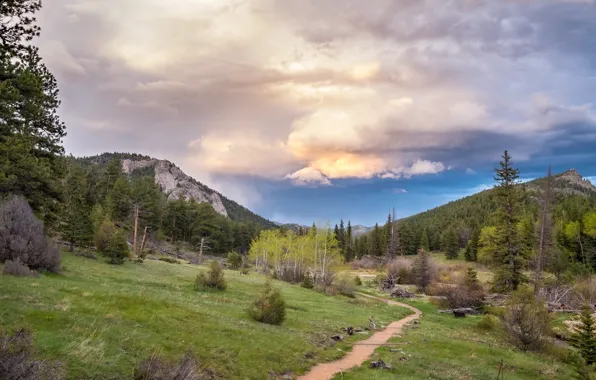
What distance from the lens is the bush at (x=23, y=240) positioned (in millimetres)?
23625

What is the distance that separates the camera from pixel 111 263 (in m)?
41.8

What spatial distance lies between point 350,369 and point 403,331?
48.1ft

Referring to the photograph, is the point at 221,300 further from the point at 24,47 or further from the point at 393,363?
the point at 24,47

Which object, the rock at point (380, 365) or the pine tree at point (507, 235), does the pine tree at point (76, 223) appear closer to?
the rock at point (380, 365)

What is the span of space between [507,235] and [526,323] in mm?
26974

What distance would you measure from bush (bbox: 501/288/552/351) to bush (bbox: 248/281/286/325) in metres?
16.0

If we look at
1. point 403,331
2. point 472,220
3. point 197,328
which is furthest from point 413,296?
point 472,220

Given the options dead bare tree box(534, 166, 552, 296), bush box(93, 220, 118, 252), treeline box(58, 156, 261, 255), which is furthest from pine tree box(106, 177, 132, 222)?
dead bare tree box(534, 166, 552, 296)

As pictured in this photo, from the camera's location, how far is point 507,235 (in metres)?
Result: 49.6

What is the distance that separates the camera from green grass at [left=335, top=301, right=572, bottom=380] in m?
17.3

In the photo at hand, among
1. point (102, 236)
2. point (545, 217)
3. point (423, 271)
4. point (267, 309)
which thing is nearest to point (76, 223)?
point (102, 236)

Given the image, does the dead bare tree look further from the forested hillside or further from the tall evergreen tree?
the tall evergreen tree

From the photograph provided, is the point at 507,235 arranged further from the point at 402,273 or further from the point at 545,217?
the point at 402,273

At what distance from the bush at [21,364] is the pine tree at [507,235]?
5187cm
